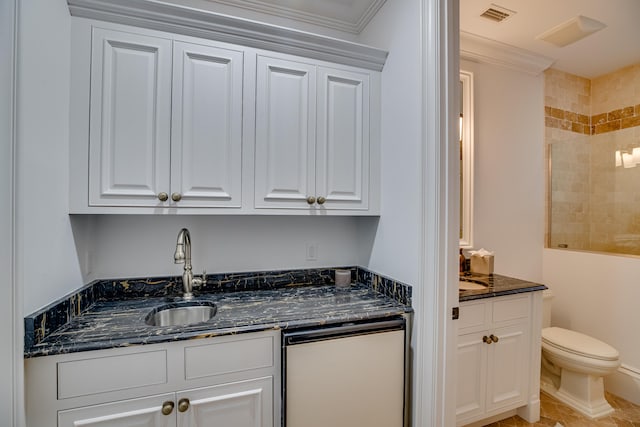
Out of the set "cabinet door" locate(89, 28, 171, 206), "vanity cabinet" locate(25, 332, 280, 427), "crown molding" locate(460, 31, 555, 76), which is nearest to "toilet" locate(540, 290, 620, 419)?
"vanity cabinet" locate(25, 332, 280, 427)

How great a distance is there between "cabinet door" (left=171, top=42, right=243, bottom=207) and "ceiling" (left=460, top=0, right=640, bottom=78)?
5.28 ft

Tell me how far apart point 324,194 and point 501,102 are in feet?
6.00

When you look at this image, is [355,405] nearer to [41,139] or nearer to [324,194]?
[324,194]

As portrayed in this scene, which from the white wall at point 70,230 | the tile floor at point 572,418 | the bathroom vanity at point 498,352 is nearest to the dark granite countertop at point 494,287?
the bathroom vanity at point 498,352

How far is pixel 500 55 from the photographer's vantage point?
2301 mm

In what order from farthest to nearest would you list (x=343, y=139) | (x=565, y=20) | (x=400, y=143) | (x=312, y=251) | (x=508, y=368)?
1. (x=565, y=20)
2. (x=312, y=251)
3. (x=508, y=368)
4. (x=343, y=139)
5. (x=400, y=143)

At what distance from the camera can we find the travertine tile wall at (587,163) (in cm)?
251

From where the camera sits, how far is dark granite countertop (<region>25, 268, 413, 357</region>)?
3.41 ft

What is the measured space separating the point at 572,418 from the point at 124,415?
2.63 m

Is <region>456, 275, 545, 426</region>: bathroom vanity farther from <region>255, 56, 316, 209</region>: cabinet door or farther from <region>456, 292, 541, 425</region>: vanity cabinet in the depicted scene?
<region>255, 56, 316, 209</region>: cabinet door

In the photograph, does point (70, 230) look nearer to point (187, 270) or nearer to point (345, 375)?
point (187, 270)

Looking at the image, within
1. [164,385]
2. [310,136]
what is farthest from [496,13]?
[164,385]

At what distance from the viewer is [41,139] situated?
3.41ft

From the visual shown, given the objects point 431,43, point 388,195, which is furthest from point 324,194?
point 431,43
